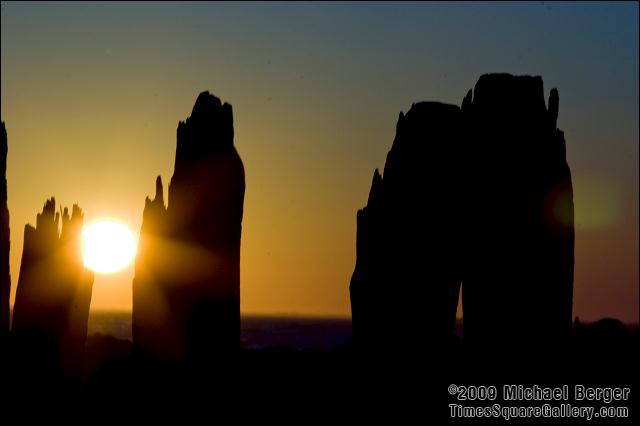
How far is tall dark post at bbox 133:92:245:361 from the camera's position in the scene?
33.2m

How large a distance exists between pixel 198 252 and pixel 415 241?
6806 millimetres

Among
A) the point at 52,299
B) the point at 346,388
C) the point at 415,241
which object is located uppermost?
the point at 415,241

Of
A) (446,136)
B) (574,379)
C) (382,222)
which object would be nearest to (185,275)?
(382,222)

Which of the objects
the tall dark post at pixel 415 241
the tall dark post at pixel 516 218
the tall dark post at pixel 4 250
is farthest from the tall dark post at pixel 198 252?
the tall dark post at pixel 516 218

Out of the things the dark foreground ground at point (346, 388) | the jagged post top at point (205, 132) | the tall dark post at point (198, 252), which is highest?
the jagged post top at point (205, 132)

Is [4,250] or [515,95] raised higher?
[515,95]

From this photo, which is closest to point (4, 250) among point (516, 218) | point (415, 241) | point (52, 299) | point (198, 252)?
point (52, 299)

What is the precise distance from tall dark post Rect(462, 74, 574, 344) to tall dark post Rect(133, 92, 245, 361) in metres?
7.35

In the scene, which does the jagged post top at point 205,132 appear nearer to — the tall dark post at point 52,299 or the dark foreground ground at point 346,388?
the dark foreground ground at point 346,388

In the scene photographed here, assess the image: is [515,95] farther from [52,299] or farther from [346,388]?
[52,299]

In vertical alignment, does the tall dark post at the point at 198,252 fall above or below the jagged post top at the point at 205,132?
below

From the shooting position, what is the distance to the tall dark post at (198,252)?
33.2 metres

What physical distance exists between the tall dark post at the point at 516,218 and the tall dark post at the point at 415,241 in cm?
66

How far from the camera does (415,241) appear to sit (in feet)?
110
